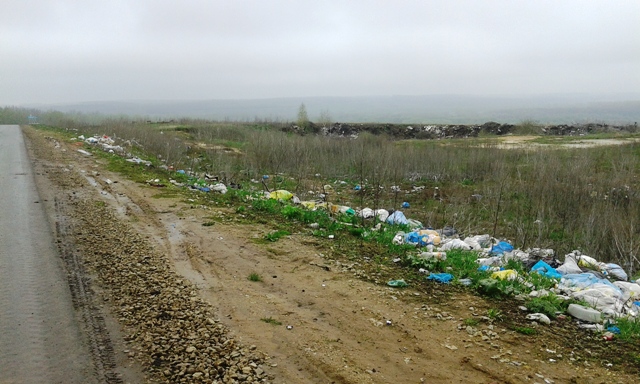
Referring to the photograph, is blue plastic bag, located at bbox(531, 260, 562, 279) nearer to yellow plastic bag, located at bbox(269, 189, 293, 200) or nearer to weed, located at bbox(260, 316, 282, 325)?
weed, located at bbox(260, 316, 282, 325)

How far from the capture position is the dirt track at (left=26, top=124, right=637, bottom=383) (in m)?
2.90

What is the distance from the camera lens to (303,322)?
3.55m

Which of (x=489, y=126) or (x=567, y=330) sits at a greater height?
(x=489, y=126)

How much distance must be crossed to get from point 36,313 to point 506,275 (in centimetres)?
442

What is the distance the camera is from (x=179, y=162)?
1418 cm

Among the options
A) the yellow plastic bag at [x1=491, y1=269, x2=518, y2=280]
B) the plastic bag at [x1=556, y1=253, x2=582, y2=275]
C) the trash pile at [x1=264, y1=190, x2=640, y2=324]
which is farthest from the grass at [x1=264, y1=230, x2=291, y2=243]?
the plastic bag at [x1=556, y1=253, x2=582, y2=275]

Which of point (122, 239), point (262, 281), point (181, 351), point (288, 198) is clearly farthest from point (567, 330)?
point (288, 198)

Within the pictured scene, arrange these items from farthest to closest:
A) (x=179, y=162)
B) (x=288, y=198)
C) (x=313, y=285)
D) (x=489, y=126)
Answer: (x=489, y=126)
(x=179, y=162)
(x=288, y=198)
(x=313, y=285)

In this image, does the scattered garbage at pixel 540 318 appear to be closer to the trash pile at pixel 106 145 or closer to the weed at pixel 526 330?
the weed at pixel 526 330

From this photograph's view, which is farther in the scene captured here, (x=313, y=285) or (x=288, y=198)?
(x=288, y=198)

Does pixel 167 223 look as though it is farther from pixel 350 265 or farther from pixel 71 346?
pixel 71 346

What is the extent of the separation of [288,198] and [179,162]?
6.89 metres

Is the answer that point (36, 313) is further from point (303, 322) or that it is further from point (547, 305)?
point (547, 305)

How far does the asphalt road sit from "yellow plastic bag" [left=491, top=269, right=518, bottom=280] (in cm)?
382
